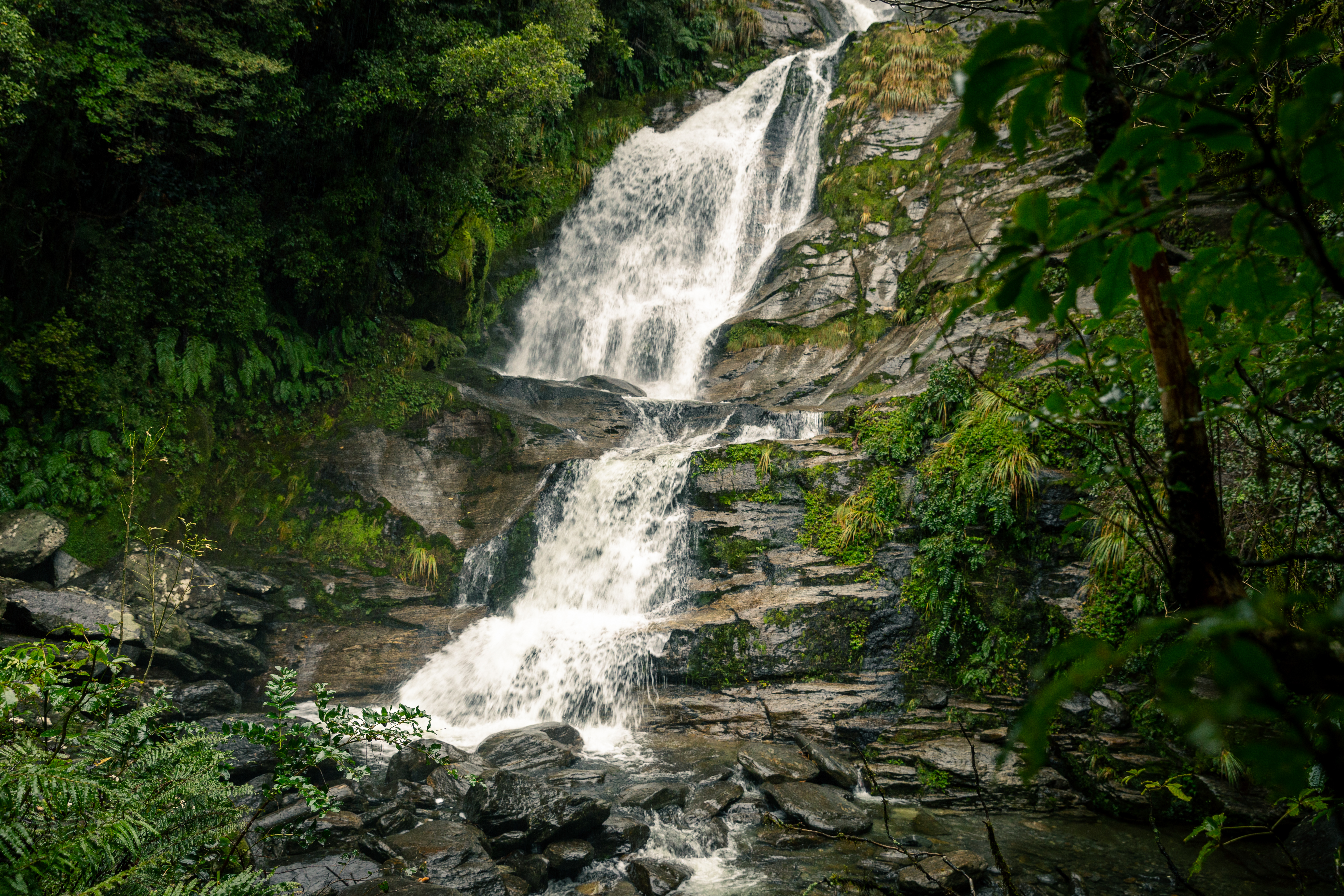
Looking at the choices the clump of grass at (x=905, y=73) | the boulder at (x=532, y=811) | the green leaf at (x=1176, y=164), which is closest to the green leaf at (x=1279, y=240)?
the green leaf at (x=1176, y=164)

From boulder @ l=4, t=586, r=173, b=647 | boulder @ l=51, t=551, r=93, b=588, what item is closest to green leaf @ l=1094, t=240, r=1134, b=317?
boulder @ l=4, t=586, r=173, b=647

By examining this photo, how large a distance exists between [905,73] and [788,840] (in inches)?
666

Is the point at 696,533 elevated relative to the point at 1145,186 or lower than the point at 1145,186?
lower

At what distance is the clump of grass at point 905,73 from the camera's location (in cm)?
1608

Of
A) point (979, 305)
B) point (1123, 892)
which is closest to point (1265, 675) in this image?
point (1123, 892)

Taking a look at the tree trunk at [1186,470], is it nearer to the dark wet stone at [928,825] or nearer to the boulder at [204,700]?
the dark wet stone at [928,825]

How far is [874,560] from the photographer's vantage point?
805 centimetres

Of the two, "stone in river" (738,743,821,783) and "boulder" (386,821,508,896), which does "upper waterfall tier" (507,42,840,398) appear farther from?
"boulder" (386,821,508,896)

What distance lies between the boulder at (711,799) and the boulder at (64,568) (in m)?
7.27

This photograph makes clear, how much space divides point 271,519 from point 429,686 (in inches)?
147

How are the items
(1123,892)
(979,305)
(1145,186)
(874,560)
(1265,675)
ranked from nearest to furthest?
(1265,675), (1145,186), (1123,892), (874,560), (979,305)

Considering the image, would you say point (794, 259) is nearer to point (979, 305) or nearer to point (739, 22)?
point (979, 305)

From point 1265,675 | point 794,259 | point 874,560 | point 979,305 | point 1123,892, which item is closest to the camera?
point 1265,675

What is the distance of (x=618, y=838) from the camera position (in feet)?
17.5
